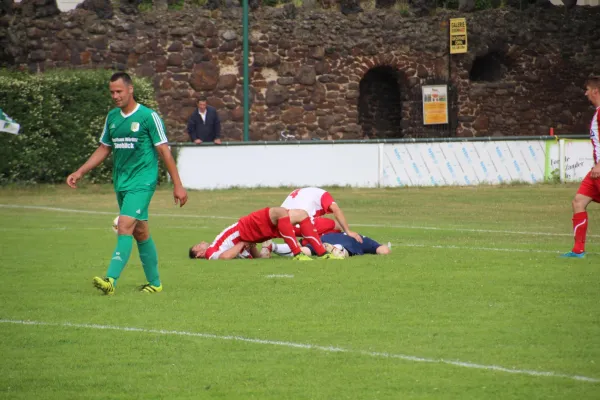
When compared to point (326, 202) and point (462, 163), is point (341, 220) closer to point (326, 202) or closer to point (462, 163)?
point (326, 202)

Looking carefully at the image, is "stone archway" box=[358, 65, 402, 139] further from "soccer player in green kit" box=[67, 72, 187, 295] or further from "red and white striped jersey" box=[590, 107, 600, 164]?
"soccer player in green kit" box=[67, 72, 187, 295]

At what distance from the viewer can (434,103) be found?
38156 mm

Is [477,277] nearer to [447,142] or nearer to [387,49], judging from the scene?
[447,142]

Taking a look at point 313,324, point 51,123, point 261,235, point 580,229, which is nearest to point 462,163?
point 51,123

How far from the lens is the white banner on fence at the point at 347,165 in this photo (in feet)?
89.5

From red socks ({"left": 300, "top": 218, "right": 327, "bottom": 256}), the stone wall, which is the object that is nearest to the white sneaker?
red socks ({"left": 300, "top": 218, "right": 327, "bottom": 256})

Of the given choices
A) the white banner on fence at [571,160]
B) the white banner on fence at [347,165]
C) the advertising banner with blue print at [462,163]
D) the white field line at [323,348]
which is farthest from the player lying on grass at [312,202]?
the white banner on fence at [571,160]

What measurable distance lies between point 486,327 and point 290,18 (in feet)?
94.5

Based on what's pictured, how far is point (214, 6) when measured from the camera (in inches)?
1430

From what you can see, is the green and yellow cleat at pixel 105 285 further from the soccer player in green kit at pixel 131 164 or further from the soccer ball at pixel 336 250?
the soccer ball at pixel 336 250

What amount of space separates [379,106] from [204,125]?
11621 mm

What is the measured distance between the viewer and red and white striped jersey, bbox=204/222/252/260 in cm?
1409

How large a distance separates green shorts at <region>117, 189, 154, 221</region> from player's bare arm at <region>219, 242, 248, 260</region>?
346 centimetres

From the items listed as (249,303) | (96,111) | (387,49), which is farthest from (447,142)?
(249,303)
